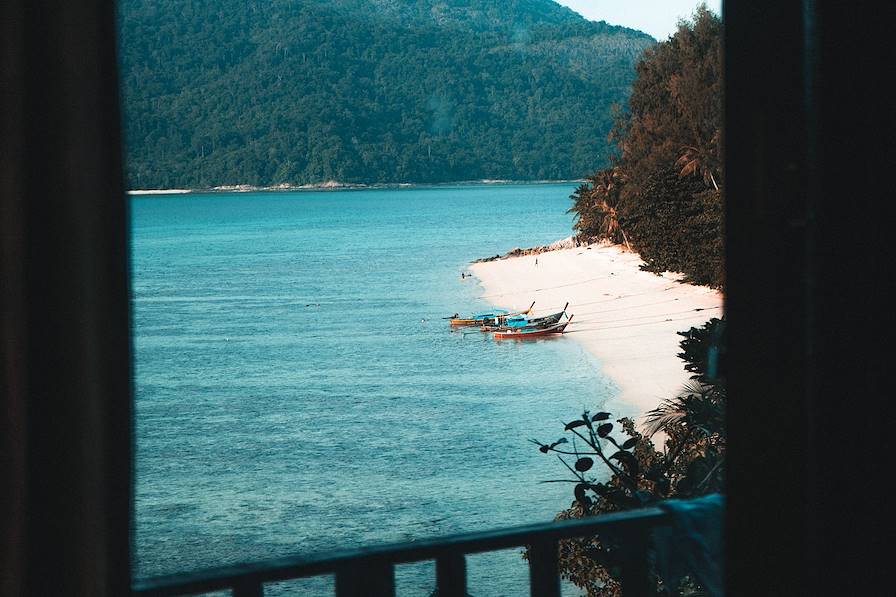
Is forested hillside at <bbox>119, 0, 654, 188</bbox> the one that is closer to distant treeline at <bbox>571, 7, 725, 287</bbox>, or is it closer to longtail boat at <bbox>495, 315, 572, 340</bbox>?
distant treeline at <bbox>571, 7, 725, 287</bbox>

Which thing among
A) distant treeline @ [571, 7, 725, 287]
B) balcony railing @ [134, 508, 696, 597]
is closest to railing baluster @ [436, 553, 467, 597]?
balcony railing @ [134, 508, 696, 597]

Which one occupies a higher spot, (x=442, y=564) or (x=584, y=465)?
(x=442, y=564)

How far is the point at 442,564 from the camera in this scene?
1.60m

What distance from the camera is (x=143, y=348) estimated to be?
2558cm

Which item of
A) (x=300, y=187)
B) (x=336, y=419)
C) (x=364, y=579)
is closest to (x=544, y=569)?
(x=364, y=579)

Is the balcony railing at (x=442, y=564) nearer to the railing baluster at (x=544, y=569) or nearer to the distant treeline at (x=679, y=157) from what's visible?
the railing baluster at (x=544, y=569)

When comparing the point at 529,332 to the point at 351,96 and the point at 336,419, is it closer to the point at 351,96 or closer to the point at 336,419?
the point at 336,419

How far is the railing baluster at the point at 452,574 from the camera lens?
5.24 ft

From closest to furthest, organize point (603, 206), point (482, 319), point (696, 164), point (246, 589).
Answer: point (246, 589)
point (696, 164)
point (482, 319)
point (603, 206)

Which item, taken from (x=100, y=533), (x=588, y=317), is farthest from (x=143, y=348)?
(x=100, y=533)

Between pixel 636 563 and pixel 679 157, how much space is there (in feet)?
88.2

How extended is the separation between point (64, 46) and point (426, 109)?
109 meters

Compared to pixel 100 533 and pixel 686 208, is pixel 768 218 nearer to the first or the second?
pixel 100 533

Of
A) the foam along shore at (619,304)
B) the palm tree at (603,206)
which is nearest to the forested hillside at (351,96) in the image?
the palm tree at (603,206)
